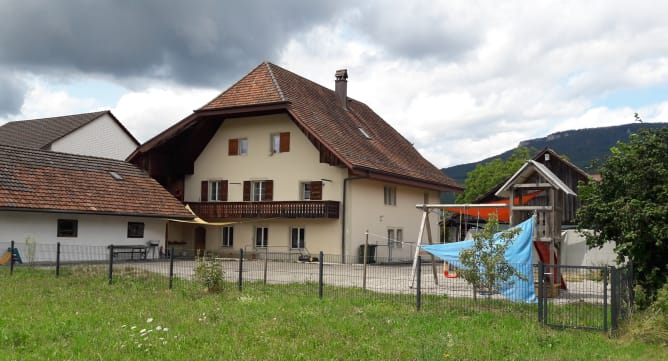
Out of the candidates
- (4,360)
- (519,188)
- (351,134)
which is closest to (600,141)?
(351,134)

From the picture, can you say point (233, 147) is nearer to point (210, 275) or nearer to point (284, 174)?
point (284, 174)

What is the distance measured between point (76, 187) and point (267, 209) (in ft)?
28.4

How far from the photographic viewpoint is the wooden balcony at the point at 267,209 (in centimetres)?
3072

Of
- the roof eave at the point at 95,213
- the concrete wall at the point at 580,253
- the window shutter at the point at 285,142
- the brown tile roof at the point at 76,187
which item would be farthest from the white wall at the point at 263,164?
the concrete wall at the point at 580,253

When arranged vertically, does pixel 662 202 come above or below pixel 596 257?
above

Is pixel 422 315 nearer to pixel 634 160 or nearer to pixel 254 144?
pixel 634 160

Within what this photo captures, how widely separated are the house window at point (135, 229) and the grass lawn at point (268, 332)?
14.8 metres

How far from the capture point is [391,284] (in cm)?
1897

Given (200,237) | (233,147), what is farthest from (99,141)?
(233,147)

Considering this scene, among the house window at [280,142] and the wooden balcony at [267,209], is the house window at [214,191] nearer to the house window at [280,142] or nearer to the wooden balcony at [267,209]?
the wooden balcony at [267,209]

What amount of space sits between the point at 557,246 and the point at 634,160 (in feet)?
18.1

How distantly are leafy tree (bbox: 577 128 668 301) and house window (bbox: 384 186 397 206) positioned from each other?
2031cm

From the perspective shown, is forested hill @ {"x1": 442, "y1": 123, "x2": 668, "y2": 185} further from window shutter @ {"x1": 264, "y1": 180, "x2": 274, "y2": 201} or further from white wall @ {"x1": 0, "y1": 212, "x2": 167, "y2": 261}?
white wall @ {"x1": 0, "y1": 212, "x2": 167, "y2": 261}

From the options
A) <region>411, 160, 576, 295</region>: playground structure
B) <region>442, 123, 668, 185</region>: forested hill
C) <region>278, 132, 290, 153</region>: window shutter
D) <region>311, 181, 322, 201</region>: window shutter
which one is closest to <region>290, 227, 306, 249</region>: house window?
<region>311, 181, 322, 201</region>: window shutter
